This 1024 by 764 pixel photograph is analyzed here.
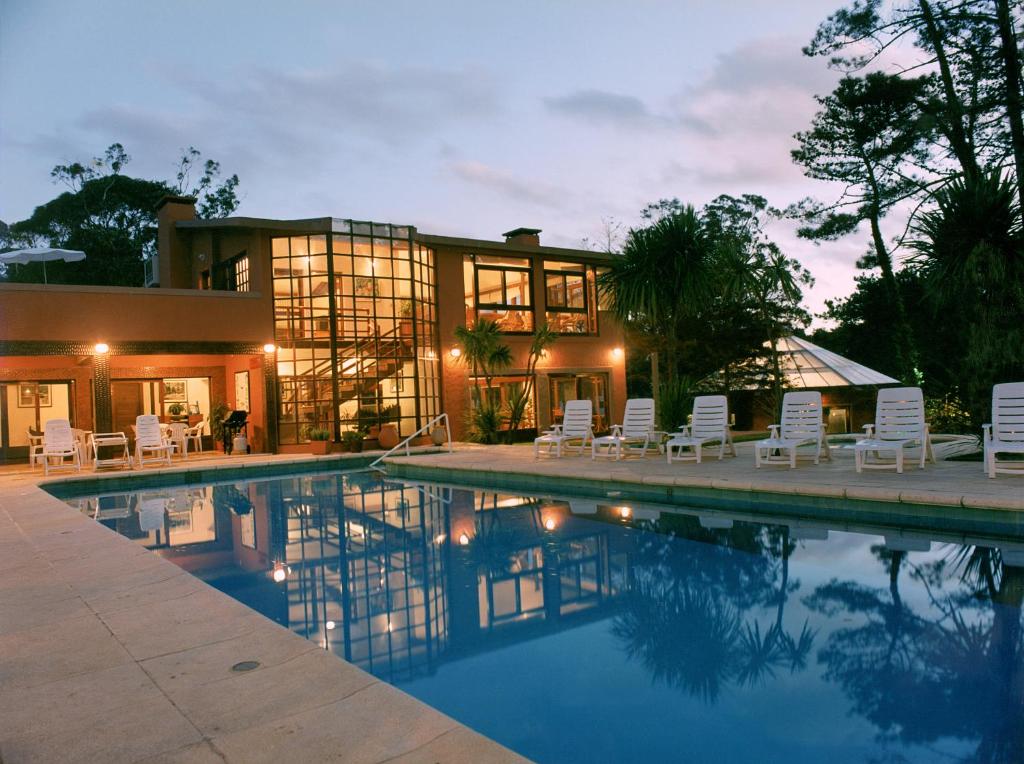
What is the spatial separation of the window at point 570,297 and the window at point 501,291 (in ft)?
2.19

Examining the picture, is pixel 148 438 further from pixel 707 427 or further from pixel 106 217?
pixel 106 217

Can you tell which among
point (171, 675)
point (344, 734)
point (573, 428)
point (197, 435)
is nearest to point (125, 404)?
point (197, 435)

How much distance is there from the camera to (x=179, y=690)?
10.0 feet

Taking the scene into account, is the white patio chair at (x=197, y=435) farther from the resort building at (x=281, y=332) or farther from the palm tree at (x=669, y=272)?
the palm tree at (x=669, y=272)

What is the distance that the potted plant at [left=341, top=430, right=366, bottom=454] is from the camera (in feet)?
55.0

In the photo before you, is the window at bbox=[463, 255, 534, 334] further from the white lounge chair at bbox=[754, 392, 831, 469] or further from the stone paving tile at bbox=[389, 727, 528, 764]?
the stone paving tile at bbox=[389, 727, 528, 764]

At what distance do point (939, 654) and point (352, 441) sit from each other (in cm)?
1410

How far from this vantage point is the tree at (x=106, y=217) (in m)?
31.9

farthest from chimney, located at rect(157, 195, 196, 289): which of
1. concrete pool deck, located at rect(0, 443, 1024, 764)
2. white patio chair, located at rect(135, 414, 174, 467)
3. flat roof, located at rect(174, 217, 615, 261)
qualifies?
concrete pool deck, located at rect(0, 443, 1024, 764)

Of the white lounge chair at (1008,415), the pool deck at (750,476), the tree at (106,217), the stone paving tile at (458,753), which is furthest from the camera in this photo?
the tree at (106,217)

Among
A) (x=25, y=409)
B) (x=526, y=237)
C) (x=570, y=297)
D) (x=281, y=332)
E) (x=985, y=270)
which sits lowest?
(x=25, y=409)

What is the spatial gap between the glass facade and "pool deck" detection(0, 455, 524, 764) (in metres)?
12.4

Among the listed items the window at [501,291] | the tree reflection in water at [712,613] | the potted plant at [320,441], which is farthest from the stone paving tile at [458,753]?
the window at [501,291]

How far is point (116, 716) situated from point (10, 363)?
18052mm
